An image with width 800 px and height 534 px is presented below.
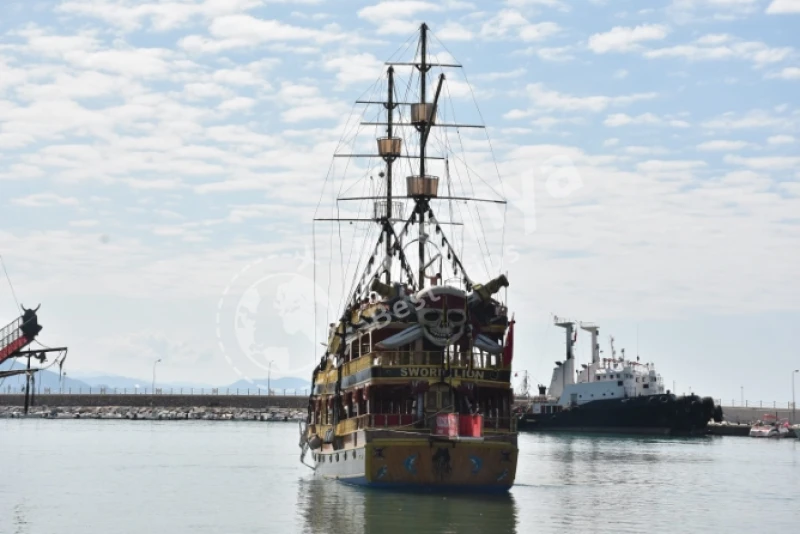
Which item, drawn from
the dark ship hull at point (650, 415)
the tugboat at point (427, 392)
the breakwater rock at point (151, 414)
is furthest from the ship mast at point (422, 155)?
the breakwater rock at point (151, 414)

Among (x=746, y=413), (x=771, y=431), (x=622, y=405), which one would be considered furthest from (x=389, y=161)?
(x=746, y=413)

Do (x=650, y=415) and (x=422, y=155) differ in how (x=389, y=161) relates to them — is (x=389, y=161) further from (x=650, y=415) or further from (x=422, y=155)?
(x=650, y=415)

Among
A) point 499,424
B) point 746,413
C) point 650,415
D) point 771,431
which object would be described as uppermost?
point 746,413

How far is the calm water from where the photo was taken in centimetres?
4503

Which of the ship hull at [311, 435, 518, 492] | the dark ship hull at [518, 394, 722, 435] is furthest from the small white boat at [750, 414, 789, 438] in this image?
the ship hull at [311, 435, 518, 492]

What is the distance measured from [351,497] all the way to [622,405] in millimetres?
88629

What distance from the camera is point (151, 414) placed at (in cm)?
18712

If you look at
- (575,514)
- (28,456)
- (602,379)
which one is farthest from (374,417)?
(602,379)

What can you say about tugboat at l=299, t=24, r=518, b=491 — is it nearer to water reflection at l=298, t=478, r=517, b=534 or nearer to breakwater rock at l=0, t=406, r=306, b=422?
water reflection at l=298, t=478, r=517, b=534

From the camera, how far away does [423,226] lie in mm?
62281

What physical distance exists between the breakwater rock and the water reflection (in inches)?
5173

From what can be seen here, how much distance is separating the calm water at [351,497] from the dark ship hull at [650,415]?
136 ft

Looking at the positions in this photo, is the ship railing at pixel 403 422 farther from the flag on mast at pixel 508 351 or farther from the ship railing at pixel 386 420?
the flag on mast at pixel 508 351

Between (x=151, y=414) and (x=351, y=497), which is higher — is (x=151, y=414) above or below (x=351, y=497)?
above
